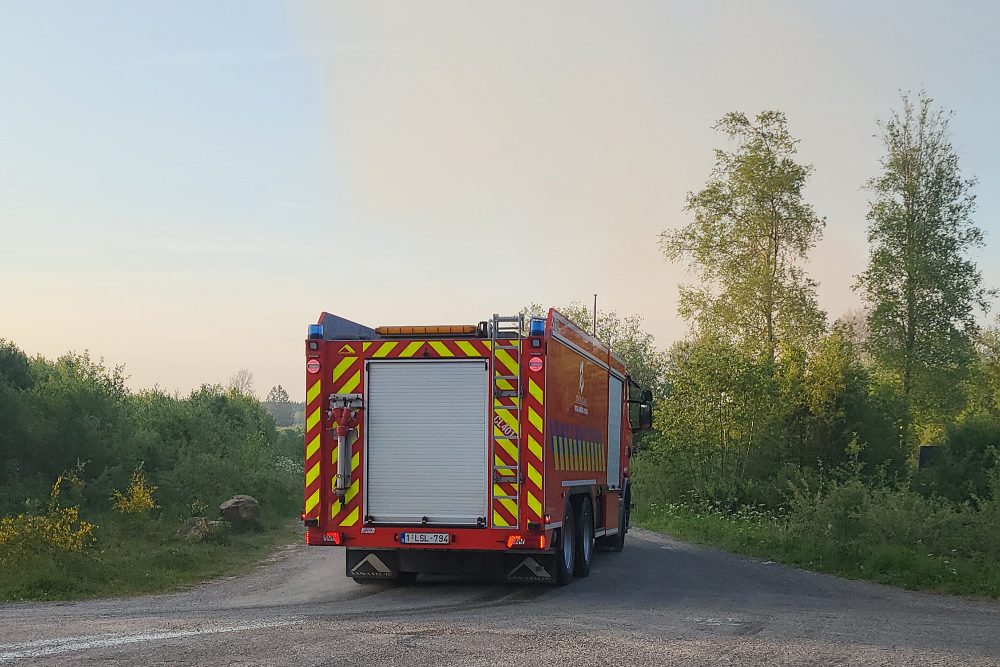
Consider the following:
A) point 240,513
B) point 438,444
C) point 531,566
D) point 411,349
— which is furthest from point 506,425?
point 240,513

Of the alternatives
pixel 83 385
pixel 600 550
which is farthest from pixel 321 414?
pixel 83 385

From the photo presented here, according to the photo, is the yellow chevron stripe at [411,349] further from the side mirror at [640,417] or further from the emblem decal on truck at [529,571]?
the side mirror at [640,417]

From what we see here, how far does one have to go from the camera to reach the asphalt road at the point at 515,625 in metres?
8.00

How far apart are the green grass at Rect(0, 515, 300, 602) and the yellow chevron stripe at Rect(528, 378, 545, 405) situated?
5707 mm

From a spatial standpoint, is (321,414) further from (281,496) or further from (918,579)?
(281,496)

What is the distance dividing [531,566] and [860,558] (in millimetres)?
6514

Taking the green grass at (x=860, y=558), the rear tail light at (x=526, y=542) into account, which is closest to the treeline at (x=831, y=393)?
the green grass at (x=860, y=558)

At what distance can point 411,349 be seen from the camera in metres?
12.2

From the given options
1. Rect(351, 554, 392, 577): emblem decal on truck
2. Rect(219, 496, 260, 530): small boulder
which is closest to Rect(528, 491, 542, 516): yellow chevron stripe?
Rect(351, 554, 392, 577): emblem decal on truck

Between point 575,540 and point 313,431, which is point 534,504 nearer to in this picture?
point 575,540

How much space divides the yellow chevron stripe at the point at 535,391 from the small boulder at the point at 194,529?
361 inches

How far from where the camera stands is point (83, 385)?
2316 cm

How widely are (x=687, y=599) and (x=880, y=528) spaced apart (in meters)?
6.70

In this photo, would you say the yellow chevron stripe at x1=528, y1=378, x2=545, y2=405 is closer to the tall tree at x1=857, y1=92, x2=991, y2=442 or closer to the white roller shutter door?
the white roller shutter door
